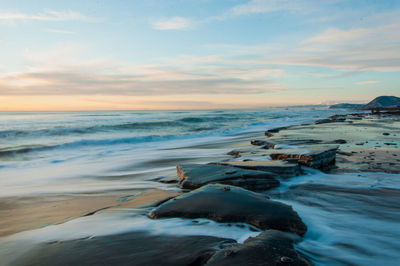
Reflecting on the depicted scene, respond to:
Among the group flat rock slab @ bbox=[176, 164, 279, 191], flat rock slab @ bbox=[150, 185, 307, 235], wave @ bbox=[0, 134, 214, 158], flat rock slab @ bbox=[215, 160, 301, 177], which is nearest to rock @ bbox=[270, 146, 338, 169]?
flat rock slab @ bbox=[215, 160, 301, 177]

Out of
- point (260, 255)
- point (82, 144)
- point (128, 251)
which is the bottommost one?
point (82, 144)

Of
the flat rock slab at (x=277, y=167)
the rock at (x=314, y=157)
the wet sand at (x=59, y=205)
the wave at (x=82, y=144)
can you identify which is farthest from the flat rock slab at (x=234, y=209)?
the wave at (x=82, y=144)

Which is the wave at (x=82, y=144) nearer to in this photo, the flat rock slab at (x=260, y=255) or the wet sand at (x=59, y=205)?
the wet sand at (x=59, y=205)

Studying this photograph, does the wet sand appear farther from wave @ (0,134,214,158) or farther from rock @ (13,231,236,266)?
wave @ (0,134,214,158)

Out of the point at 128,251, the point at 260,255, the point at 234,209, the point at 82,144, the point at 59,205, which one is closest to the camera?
the point at 260,255

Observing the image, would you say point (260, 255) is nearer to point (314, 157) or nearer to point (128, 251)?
point (128, 251)

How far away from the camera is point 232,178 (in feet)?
12.9

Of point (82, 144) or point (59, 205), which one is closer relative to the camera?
point (59, 205)

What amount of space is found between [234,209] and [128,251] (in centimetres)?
109

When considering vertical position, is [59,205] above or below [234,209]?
below

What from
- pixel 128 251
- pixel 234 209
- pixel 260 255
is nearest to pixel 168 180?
pixel 234 209

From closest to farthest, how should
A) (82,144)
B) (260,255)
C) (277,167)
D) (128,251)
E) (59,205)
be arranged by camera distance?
(260,255) < (128,251) < (59,205) < (277,167) < (82,144)

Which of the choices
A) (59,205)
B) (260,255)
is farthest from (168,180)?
(260,255)

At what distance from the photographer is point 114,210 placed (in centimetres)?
315
